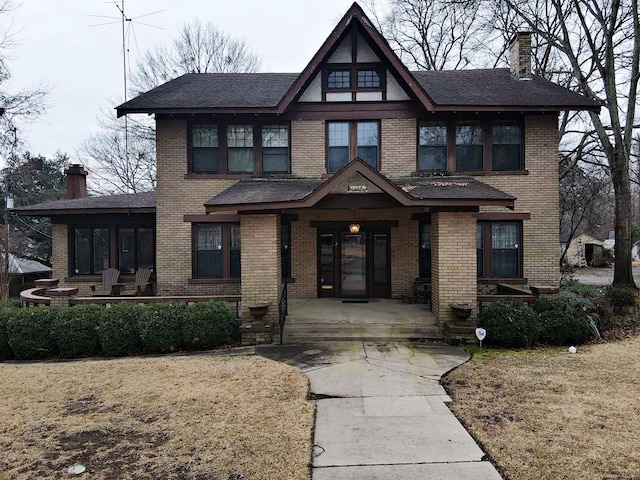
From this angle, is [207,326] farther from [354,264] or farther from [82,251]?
[82,251]

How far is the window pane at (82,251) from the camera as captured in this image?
46.6 ft

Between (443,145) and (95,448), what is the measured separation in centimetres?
1131

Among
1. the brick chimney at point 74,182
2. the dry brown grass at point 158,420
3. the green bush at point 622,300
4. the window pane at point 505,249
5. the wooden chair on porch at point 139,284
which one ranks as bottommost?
the dry brown grass at point 158,420

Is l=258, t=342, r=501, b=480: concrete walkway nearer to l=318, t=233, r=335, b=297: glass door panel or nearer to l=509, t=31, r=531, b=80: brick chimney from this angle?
l=318, t=233, r=335, b=297: glass door panel

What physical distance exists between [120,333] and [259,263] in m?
3.33

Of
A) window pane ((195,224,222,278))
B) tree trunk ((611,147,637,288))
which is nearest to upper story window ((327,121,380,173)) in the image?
window pane ((195,224,222,278))

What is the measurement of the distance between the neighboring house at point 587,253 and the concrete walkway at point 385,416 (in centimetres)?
3551

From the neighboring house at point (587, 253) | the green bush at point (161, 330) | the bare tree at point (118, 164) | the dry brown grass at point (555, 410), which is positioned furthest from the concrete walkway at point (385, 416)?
the neighboring house at point (587, 253)

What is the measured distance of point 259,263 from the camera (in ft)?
32.5

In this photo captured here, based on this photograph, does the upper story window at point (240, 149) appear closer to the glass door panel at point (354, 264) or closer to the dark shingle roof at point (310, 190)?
the dark shingle roof at point (310, 190)

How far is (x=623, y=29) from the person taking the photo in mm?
15469

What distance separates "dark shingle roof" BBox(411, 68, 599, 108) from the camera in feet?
39.4

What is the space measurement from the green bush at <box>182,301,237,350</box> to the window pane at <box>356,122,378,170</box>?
619cm

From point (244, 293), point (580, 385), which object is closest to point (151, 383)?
point (244, 293)
